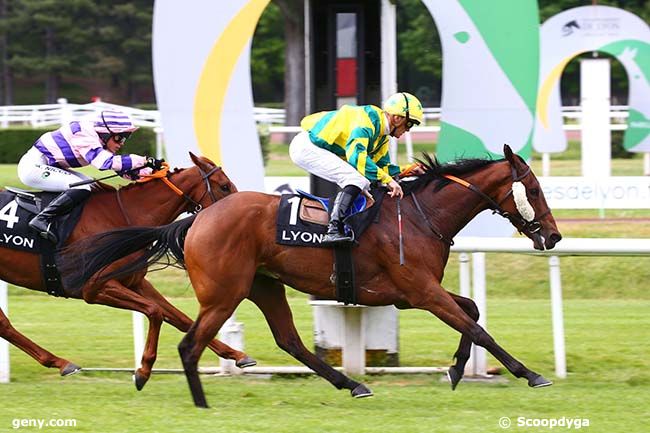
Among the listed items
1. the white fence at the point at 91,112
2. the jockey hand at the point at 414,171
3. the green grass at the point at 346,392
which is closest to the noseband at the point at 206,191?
the green grass at the point at 346,392

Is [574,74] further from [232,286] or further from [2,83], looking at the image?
[232,286]

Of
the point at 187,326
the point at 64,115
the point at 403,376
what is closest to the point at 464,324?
the point at 403,376

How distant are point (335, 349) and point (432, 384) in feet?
2.57

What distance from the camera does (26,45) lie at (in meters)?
37.0

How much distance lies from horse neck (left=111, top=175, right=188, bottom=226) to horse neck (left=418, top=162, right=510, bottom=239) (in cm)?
160

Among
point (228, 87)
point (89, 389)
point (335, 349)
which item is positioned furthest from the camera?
point (228, 87)

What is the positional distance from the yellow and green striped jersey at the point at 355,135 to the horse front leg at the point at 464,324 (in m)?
0.67

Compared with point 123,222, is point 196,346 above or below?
below

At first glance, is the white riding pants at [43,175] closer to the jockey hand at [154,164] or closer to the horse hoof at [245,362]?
the jockey hand at [154,164]

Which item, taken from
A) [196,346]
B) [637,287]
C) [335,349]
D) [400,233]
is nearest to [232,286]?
[196,346]

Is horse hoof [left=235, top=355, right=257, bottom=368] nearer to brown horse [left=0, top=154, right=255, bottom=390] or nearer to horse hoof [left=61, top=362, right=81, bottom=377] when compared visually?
brown horse [left=0, top=154, right=255, bottom=390]

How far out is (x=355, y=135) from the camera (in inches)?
245

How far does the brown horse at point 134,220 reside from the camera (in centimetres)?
700

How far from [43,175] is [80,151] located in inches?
10.7
